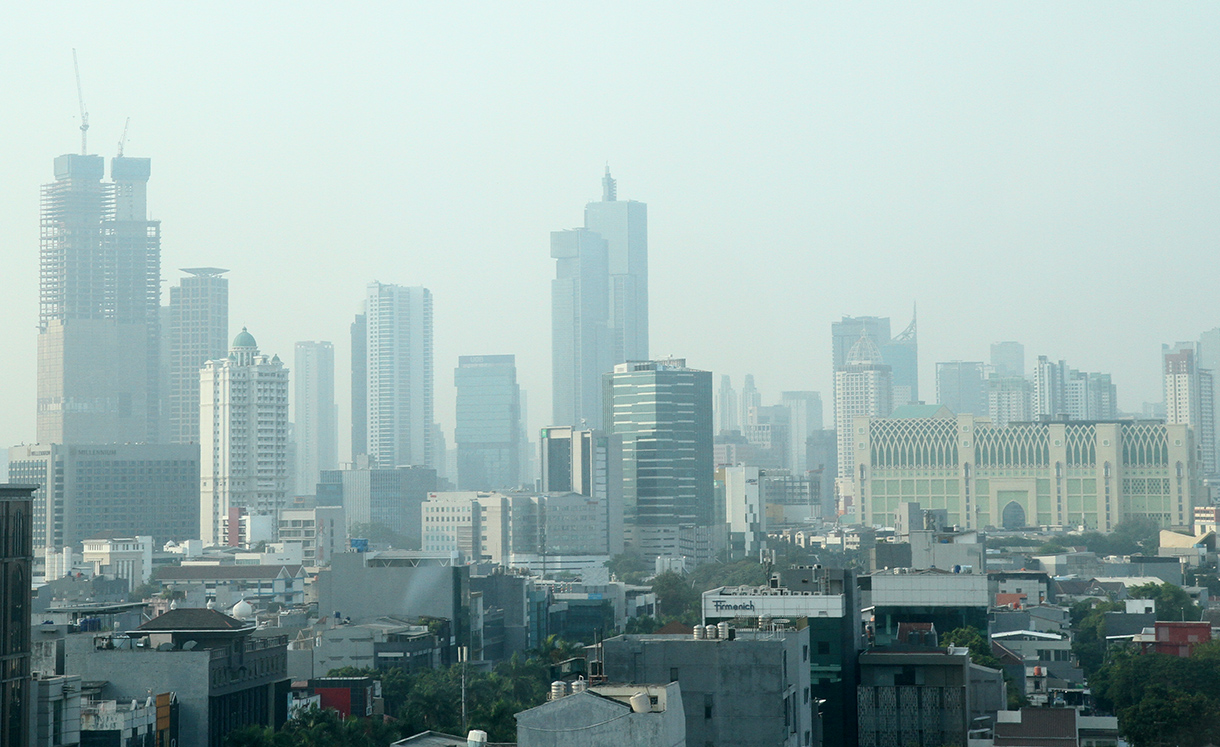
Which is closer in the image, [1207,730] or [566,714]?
[566,714]

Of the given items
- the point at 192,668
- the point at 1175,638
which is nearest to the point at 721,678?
the point at 192,668

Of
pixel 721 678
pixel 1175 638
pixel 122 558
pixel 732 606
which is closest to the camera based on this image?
pixel 721 678

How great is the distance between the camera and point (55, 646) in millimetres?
62000

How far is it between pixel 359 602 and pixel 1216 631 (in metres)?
51.0

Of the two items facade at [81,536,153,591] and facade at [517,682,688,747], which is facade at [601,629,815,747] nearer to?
facade at [517,682,688,747]

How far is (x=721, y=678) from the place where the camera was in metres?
51.2

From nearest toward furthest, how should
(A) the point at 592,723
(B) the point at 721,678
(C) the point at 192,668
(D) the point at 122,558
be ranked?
(A) the point at 592,723
(B) the point at 721,678
(C) the point at 192,668
(D) the point at 122,558

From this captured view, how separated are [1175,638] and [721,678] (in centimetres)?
5151

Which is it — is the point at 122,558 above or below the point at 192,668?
below

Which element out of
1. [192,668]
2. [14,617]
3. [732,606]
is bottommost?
[192,668]

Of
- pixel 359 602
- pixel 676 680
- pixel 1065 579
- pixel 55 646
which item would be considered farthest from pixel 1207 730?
pixel 1065 579

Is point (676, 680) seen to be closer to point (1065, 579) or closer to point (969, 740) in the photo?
point (969, 740)

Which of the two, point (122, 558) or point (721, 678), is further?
point (122, 558)

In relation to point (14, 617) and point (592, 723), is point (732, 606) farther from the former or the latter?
point (14, 617)
